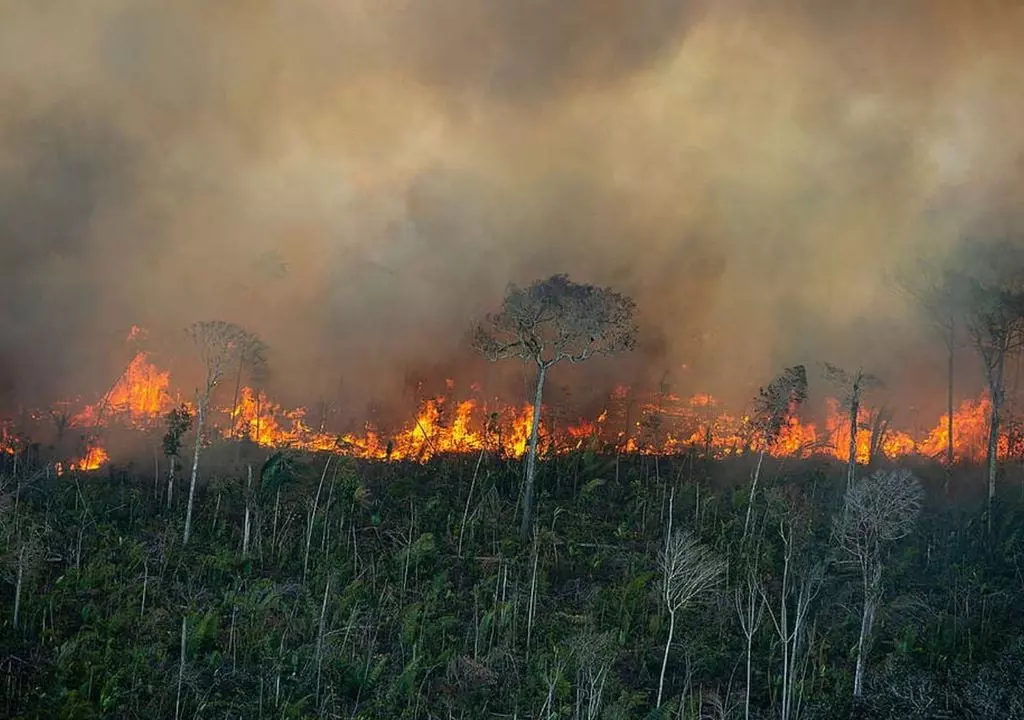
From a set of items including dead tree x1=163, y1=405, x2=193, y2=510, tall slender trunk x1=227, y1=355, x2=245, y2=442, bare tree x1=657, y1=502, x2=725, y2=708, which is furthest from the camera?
tall slender trunk x1=227, y1=355, x2=245, y2=442

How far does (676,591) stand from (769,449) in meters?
30.9

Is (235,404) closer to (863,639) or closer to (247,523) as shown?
(247,523)

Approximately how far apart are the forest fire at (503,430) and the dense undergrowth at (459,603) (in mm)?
6120

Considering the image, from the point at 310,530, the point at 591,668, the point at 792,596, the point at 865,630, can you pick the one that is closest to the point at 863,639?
the point at 865,630

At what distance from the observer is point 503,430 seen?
6594 cm

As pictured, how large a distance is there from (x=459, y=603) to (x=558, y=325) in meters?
18.1

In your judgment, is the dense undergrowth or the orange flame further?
the orange flame

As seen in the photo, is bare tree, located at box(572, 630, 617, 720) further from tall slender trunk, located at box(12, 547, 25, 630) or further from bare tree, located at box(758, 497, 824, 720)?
tall slender trunk, located at box(12, 547, 25, 630)

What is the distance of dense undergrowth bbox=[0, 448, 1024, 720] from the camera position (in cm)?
3444

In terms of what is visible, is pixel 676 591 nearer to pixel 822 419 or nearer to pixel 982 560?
pixel 982 560

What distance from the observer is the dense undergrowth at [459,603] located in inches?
1356

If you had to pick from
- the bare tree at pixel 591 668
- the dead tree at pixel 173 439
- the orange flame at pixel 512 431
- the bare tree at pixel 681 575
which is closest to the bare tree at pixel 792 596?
the bare tree at pixel 681 575

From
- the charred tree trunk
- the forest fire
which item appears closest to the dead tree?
the forest fire

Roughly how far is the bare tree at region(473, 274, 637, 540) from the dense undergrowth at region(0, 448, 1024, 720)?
7832mm
